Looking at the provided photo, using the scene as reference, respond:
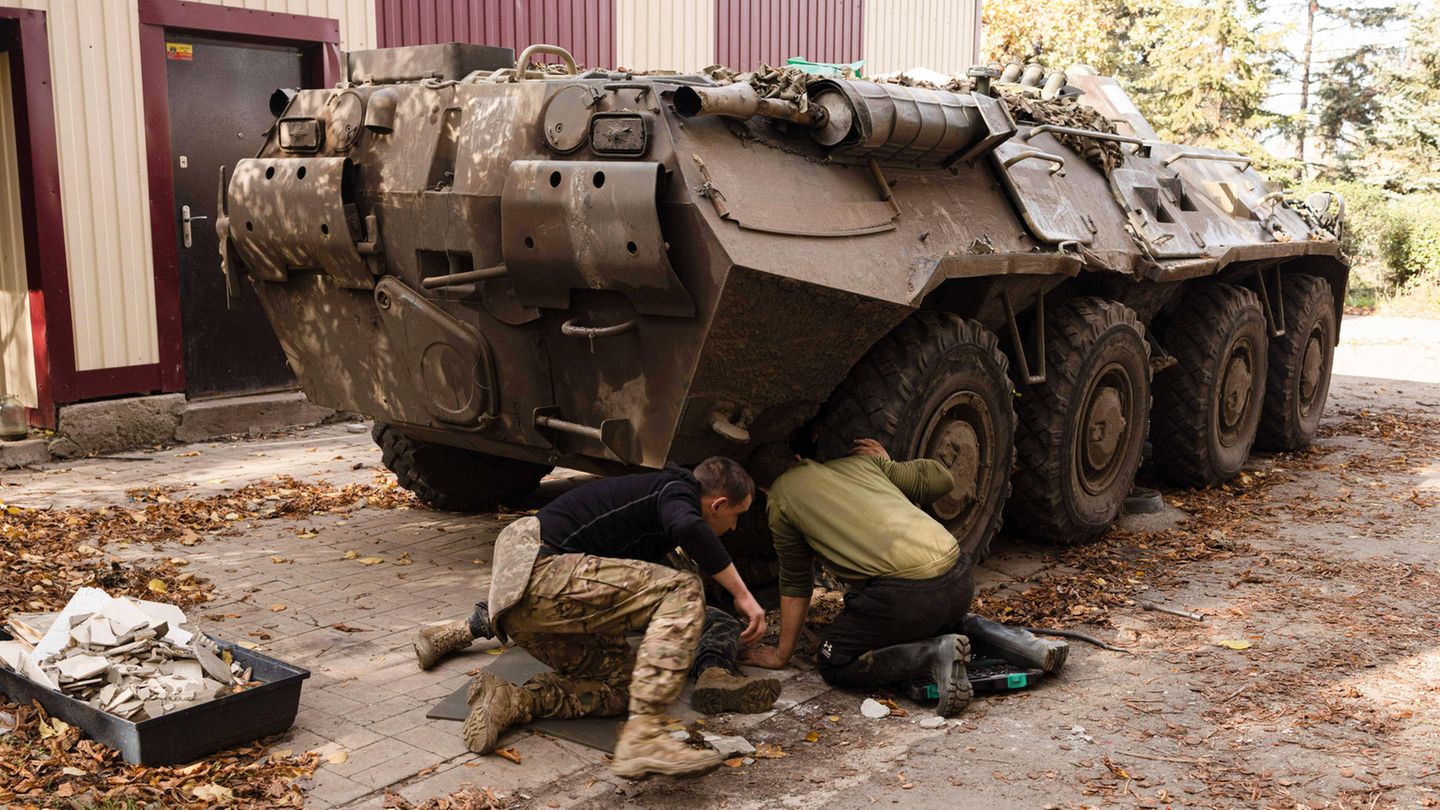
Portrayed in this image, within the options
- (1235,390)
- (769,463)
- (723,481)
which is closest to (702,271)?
Result: (723,481)

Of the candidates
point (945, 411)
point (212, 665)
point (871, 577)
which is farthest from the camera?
point (945, 411)

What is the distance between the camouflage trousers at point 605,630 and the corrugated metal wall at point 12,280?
6.31m

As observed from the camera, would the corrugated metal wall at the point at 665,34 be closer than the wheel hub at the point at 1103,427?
No

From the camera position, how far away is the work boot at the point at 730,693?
499 cm

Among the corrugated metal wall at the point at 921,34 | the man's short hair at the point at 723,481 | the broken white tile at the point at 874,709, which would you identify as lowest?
the broken white tile at the point at 874,709

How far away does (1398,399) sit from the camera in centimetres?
1359

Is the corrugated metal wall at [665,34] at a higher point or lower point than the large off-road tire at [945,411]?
higher

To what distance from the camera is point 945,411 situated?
252 inches

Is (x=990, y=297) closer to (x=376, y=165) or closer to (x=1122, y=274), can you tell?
(x=1122, y=274)

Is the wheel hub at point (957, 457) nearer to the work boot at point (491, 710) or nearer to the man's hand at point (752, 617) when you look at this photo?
→ the man's hand at point (752, 617)

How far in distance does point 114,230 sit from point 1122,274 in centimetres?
672

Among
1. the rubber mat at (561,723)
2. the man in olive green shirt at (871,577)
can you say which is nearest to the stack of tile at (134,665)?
the rubber mat at (561,723)

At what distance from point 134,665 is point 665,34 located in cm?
1004

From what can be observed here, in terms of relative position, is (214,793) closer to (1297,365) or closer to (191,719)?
(191,719)
